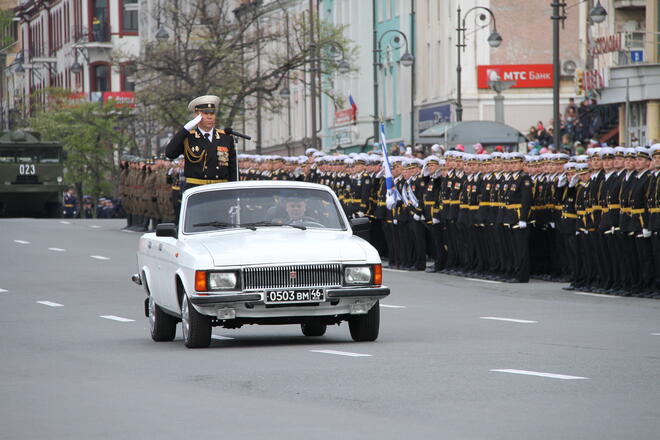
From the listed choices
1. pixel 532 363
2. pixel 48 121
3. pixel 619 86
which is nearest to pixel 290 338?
pixel 532 363

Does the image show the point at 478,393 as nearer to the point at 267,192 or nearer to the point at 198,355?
the point at 198,355

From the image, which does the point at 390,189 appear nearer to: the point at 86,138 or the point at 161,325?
the point at 161,325

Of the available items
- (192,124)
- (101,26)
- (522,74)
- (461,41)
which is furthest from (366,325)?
(101,26)

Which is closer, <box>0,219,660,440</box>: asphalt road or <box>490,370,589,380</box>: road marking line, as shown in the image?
<box>0,219,660,440</box>: asphalt road

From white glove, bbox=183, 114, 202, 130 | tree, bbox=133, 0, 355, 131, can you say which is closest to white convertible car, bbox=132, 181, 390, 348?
white glove, bbox=183, 114, 202, 130

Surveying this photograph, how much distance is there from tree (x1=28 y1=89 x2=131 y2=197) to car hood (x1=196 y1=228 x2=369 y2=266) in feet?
229

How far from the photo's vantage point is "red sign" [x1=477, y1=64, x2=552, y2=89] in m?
62.7

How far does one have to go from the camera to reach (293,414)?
9.92m

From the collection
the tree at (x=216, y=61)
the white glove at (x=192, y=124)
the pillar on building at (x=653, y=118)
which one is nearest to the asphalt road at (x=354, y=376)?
the white glove at (x=192, y=124)

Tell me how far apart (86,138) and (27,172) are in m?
24.0

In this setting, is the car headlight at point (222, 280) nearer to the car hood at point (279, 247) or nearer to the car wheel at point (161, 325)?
the car hood at point (279, 247)

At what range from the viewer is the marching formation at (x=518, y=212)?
883 inches

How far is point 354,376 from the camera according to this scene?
39.2ft

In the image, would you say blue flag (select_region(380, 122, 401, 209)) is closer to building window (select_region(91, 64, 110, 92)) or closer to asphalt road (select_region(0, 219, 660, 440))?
asphalt road (select_region(0, 219, 660, 440))
